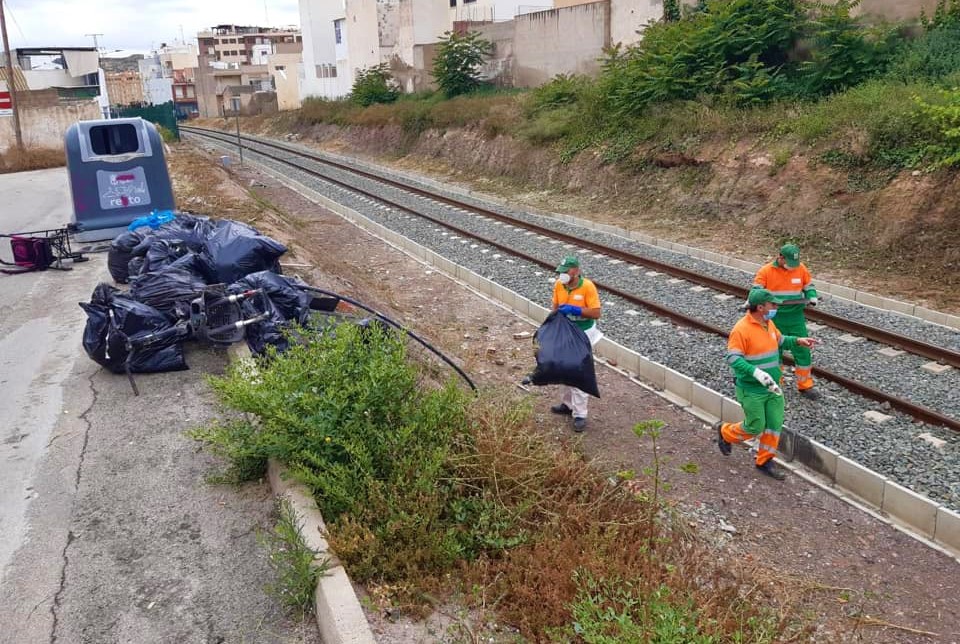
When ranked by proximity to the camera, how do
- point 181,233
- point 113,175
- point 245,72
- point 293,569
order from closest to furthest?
point 293,569 → point 181,233 → point 113,175 → point 245,72

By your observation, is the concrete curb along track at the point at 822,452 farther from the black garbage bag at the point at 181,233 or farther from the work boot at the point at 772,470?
the black garbage bag at the point at 181,233

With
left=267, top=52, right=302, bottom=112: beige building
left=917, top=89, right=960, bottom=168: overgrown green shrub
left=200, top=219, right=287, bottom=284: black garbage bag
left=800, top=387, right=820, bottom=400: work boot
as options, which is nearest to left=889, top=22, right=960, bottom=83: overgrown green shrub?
left=917, top=89, right=960, bottom=168: overgrown green shrub

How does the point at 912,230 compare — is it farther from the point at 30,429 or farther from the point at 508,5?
the point at 508,5

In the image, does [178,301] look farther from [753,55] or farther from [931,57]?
[753,55]

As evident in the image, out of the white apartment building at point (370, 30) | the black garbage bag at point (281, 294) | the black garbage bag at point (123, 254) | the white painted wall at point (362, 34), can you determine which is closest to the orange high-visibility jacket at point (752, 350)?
the black garbage bag at point (281, 294)

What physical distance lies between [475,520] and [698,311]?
21.0 feet

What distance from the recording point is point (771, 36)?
16594mm

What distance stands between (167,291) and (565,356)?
13.6 ft

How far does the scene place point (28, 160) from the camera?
30.8 m

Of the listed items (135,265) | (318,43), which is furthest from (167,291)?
(318,43)

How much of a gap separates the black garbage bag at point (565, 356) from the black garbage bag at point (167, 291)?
3.58 meters

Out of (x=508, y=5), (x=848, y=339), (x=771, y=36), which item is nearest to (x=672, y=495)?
(x=848, y=339)

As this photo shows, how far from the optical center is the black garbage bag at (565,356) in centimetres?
654

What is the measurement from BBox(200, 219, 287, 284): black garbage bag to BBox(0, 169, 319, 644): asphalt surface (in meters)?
1.09
